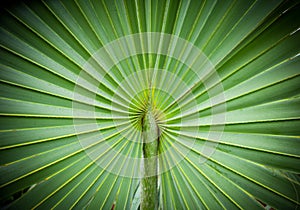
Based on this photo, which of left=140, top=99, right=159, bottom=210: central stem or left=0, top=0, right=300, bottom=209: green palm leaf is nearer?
left=0, top=0, right=300, bottom=209: green palm leaf

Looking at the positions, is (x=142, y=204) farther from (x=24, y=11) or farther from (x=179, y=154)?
(x=24, y=11)

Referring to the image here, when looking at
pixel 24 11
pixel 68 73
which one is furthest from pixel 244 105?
pixel 24 11

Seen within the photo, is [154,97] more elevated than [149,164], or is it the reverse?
[154,97]

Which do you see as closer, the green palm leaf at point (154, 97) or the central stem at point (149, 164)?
the green palm leaf at point (154, 97)
